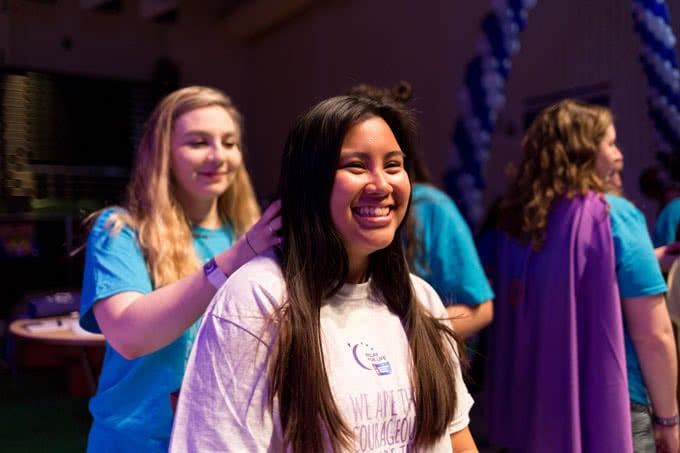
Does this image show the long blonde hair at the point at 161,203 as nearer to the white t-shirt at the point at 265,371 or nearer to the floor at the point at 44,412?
the white t-shirt at the point at 265,371

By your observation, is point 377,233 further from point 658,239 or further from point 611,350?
point 658,239

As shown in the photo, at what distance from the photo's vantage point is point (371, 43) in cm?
598

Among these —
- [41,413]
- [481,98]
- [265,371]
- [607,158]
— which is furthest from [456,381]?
[41,413]

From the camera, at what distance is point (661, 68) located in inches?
110

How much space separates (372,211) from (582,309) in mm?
1104

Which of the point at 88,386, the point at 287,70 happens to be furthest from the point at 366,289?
the point at 287,70

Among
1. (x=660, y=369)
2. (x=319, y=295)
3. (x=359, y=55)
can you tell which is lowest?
(x=660, y=369)

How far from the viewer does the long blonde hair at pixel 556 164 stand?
196 cm

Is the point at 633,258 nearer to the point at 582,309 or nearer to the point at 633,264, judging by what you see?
the point at 633,264

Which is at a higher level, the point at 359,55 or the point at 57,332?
the point at 359,55

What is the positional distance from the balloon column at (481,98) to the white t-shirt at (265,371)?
276 cm

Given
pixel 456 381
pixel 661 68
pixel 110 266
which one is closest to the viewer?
pixel 456 381

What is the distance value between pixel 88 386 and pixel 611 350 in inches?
161

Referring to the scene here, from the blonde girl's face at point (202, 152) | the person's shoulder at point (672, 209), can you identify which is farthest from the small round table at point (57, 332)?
the person's shoulder at point (672, 209)
